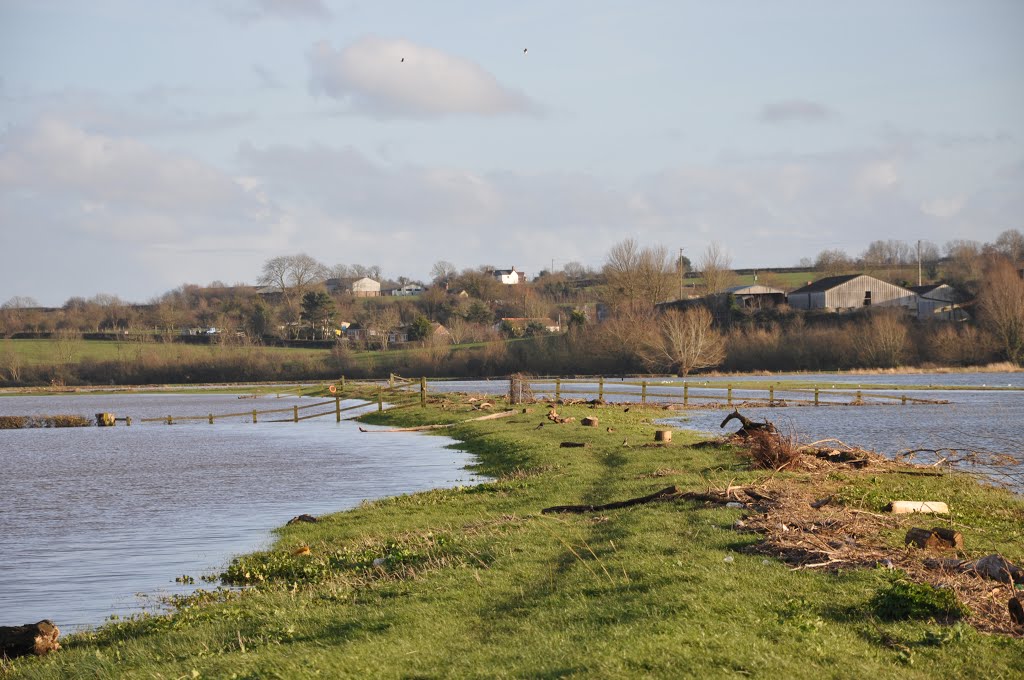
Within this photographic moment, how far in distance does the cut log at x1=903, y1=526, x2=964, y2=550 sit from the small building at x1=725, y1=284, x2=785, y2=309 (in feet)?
366

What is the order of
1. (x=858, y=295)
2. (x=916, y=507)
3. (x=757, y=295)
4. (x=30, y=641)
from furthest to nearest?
(x=757, y=295) → (x=858, y=295) → (x=916, y=507) → (x=30, y=641)

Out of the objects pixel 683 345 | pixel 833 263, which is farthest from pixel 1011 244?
pixel 683 345

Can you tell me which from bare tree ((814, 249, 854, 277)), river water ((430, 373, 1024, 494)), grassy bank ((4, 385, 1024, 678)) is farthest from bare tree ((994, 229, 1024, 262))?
grassy bank ((4, 385, 1024, 678))

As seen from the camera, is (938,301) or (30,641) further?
(938,301)

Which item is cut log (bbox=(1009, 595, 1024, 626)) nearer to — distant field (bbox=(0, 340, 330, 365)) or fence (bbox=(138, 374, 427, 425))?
fence (bbox=(138, 374, 427, 425))

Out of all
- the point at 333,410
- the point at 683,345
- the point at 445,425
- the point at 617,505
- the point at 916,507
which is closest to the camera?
the point at 916,507

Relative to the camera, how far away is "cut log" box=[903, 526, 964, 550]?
12.4 metres

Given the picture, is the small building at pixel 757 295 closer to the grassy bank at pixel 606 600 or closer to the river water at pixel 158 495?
the river water at pixel 158 495

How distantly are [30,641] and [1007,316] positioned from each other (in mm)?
99611

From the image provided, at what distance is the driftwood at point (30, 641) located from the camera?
11609 mm

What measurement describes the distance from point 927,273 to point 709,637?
16164cm

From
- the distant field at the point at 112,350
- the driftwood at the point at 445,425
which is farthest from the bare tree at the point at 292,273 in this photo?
the driftwood at the point at 445,425

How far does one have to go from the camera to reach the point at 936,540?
492 inches

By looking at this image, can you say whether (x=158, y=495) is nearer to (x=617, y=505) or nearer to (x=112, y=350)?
(x=617, y=505)
